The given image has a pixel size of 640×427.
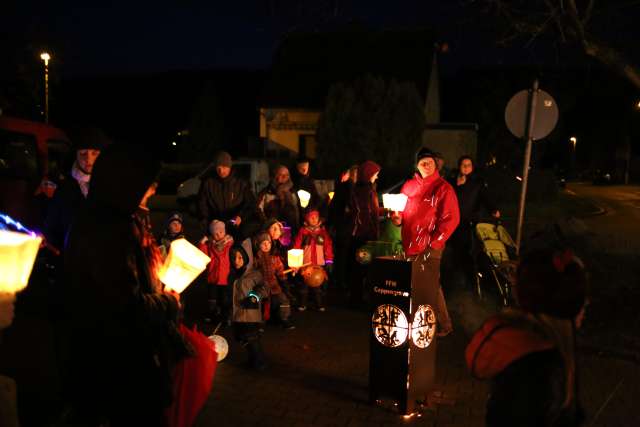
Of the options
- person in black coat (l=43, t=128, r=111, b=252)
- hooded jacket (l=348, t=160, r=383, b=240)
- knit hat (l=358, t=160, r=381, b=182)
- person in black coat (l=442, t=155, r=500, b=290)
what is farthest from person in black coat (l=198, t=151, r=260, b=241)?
person in black coat (l=43, t=128, r=111, b=252)

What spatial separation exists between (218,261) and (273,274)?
86 centimetres

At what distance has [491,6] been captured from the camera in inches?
341

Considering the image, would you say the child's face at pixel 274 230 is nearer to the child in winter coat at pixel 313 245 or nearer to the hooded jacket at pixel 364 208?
the child in winter coat at pixel 313 245

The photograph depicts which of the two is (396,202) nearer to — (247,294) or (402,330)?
(247,294)

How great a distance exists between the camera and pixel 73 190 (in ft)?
15.1

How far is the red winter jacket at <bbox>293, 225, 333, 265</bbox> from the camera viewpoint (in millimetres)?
8758

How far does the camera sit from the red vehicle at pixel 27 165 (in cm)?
591

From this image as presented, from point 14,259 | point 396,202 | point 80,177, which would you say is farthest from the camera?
point 396,202

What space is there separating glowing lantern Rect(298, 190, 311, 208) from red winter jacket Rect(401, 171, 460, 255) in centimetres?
307

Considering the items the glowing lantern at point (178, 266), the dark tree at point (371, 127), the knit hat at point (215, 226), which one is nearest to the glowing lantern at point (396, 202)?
the knit hat at point (215, 226)

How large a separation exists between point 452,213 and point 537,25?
3.55m

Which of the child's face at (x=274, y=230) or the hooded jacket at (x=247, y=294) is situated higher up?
the child's face at (x=274, y=230)

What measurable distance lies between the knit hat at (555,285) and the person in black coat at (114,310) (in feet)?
5.78

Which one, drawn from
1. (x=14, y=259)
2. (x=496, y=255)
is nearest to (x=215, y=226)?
(x=496, y=255)
